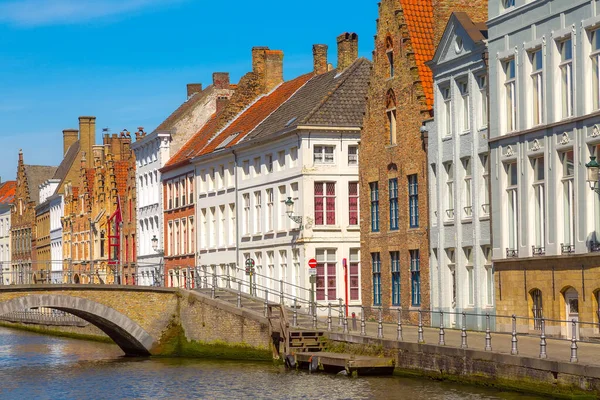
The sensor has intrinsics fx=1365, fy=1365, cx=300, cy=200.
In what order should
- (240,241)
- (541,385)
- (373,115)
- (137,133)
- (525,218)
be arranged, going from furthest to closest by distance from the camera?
(137,133), (240,241), (373,115), (525,218), (541,385)

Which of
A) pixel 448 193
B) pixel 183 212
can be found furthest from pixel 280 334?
pixel 183 212

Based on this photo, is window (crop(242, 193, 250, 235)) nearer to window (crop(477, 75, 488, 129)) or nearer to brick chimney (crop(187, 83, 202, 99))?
window (crop(477, 75, 488, 129))

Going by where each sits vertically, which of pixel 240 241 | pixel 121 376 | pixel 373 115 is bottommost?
pixel 121 376

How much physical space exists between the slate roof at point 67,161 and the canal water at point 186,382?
55669 mm

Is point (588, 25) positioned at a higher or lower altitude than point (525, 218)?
higher

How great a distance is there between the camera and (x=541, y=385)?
28391 millimetres

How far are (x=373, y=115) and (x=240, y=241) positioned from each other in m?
14.4

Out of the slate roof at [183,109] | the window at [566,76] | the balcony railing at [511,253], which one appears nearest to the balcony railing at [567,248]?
the balcony railing at [511,253]

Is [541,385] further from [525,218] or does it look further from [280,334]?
[280,334]

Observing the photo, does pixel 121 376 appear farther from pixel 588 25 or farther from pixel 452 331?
pixel 588 25

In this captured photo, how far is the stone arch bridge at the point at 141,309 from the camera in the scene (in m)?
51.0

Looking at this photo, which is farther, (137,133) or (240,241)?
(137,133)

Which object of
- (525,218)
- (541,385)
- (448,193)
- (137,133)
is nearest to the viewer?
(541,385)

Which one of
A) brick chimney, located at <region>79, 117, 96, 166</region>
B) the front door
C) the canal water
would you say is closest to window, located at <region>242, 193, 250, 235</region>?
the canal water
